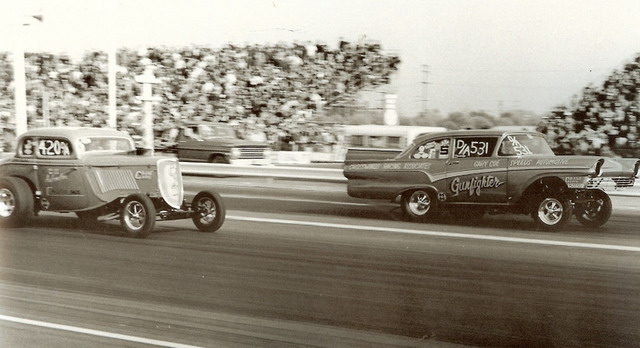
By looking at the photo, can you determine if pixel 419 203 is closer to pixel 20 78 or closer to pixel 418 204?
pixel 418 204

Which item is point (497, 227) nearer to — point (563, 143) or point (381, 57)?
point (563, 143)

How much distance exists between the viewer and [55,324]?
14.4ft

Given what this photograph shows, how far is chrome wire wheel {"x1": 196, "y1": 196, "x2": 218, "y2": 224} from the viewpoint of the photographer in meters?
7.22

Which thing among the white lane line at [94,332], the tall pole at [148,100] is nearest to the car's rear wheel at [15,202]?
the tall pole at [148,100]

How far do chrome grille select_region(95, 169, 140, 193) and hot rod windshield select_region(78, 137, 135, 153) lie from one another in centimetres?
34

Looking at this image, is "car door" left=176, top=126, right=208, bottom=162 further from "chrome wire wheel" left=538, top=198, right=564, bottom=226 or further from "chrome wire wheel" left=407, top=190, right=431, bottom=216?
"chrome wire wheel" left=538, top=198, right=564, bottom=226

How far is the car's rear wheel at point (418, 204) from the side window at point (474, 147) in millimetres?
596

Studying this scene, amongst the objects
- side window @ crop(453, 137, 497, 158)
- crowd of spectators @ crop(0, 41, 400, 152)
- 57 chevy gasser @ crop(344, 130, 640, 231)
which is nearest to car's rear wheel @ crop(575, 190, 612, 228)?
57 chevy gasser @ crop(344, 130, 640, 231)

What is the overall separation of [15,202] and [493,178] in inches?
204

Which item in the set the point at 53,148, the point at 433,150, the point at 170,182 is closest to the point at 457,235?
the point at 433,150

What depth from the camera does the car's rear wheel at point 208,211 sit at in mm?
7164

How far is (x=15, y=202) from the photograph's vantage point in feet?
23.3

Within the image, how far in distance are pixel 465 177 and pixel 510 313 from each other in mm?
3468

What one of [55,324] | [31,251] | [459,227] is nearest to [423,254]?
[459,227]
